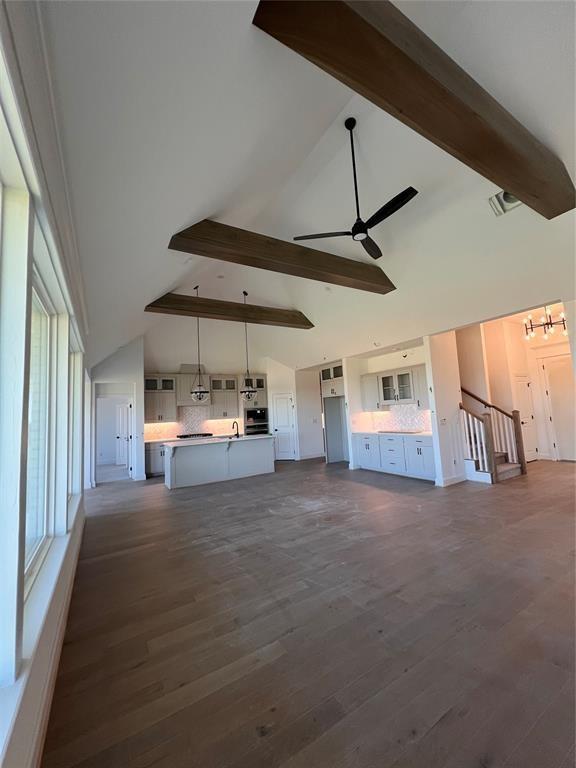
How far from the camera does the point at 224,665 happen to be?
1913mm

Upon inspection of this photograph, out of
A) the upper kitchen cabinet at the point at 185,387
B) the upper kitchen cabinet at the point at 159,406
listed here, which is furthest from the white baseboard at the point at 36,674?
the upper kitchen cabinet at the point at 185,387

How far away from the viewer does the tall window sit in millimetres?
2289

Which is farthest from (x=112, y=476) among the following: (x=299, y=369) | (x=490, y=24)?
(x=490, y=24)

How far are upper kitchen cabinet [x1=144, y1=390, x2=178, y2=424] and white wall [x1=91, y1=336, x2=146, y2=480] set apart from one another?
580mm

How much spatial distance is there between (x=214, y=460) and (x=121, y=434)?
4.61m

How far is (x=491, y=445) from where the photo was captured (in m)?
5.87

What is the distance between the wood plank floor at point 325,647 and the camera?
143cm

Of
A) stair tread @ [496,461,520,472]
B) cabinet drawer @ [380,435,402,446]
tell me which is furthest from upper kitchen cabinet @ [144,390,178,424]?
stair tread @ [496,461,520,472]

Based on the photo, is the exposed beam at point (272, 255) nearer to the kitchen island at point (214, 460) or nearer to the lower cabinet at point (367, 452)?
the lower cabinet at point (367, 452)

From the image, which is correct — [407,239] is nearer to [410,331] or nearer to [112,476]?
[410,331]

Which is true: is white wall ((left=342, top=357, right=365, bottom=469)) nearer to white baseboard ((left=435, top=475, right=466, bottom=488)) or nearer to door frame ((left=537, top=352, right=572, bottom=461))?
white baseboard ((left=435, top=475, right=466, bottom=488))

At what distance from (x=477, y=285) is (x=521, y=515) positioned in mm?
3134

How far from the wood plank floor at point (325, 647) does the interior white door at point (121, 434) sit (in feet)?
19.1

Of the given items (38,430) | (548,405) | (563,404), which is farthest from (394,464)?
(38,430)
